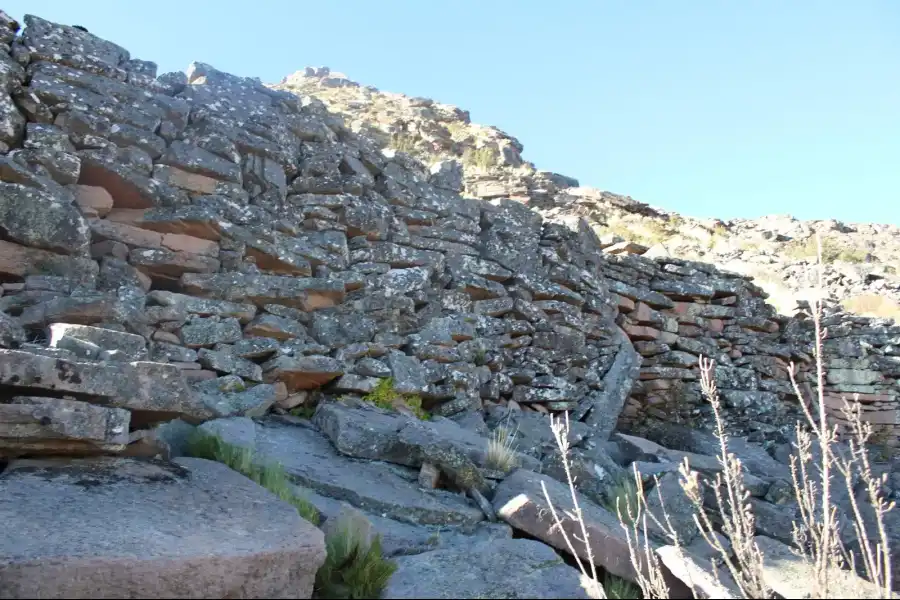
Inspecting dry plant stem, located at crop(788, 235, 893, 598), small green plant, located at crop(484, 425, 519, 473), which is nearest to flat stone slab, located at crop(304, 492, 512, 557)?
small green plant, located at crop(484, 425, 519, 473)

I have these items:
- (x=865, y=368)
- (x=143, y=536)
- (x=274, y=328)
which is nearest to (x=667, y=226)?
(x=865, y=368)

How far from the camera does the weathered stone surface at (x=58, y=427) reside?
3621mm

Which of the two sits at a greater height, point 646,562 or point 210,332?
point 210,332

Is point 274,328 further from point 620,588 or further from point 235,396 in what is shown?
point 620,588

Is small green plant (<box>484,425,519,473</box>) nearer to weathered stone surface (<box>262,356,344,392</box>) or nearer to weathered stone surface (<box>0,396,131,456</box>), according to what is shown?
weathered stone surface (<box>262,356,344,392</box>)

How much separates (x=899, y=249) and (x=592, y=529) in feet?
68.2

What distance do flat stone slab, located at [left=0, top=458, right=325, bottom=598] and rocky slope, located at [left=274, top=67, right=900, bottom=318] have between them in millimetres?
8686

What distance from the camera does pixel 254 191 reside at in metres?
7.32

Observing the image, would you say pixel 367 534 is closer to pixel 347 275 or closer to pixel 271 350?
pixel 271 350

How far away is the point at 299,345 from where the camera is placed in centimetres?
657

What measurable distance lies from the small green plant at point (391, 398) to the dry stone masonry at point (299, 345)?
4 centimetres

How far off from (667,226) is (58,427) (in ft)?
59.9

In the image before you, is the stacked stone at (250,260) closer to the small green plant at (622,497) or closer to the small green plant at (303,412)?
the small green plant at (303,412)

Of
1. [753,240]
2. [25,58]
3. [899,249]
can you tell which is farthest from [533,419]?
[899,249]
